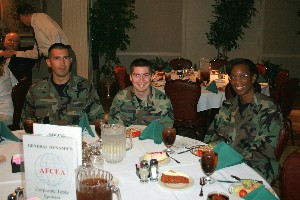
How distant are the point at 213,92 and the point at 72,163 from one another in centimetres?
330

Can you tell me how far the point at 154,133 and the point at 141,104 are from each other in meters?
0.62

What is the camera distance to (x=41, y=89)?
10.1 feet

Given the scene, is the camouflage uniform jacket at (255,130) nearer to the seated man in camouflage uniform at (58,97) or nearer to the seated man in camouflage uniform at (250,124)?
the seated man in camouflage uniform at (250,124)

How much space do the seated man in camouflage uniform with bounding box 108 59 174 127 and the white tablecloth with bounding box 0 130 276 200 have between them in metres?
0.61

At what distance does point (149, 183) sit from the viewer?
5.71 feet

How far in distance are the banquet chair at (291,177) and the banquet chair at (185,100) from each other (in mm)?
2369

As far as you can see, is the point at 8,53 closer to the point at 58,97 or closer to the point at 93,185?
the point at 58,97

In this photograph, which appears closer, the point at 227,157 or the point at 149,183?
the point at 149,183

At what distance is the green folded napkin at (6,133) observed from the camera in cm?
226

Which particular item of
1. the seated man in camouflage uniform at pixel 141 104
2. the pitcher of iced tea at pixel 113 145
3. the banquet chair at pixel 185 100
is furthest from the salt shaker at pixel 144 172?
the banquet chair at pixel 185 100

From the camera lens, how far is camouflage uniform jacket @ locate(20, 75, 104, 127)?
3.08 metres

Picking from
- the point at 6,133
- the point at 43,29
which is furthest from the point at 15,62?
the point at 6,133

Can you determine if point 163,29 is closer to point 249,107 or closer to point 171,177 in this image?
point 249,107

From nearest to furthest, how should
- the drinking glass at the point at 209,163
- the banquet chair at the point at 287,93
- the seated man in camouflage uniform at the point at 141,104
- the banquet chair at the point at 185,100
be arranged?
the drinking glass at the point at 209,163, the seated man in camouflage uniform at the point at 141,104, the banquet chair at the point at 185,100, the banquet chair at the point at 287,93
